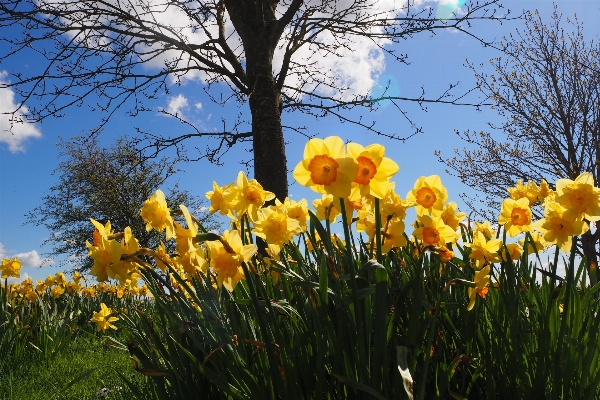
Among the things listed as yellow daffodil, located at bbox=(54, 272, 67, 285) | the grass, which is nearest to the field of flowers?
the grass

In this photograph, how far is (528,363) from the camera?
5.80 ft

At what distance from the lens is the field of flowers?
1319mm

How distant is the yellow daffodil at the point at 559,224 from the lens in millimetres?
1684

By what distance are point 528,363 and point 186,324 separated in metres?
1.25

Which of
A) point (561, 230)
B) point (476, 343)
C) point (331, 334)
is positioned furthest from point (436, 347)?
point (561, 230)

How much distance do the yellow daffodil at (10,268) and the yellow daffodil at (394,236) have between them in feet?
14.6

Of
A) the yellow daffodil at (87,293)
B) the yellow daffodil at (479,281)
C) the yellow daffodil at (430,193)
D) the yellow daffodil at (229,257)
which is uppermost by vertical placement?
the yellow daffodil at (87,293)

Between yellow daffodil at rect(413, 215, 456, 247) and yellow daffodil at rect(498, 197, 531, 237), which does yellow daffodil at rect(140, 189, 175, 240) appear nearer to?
yellow daffodil at rect(413, 215, 456, 247)

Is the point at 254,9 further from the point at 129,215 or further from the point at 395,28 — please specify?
the point at 129,215

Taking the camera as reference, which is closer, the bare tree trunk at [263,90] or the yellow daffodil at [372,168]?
the yellow daffodil at [372,168]

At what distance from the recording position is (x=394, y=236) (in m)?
1.72

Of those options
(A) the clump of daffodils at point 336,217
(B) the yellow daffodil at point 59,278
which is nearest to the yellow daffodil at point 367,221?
(A) the clump of daffodils at point 336,217

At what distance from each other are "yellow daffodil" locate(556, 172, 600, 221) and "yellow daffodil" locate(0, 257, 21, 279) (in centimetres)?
494

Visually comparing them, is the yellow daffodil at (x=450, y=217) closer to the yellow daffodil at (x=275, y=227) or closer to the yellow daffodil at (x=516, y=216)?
the yellow daffodil at (x=516, y=216)
